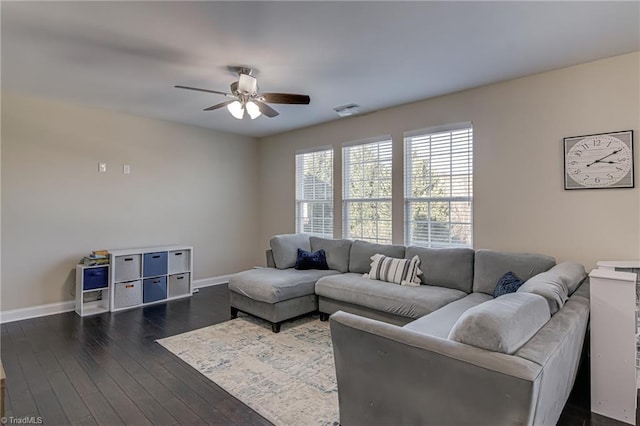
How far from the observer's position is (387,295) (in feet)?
10.6

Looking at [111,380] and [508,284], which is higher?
[508,284]

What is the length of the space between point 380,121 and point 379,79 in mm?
1151

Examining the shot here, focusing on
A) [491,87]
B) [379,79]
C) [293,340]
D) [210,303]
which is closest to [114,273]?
[210,303]

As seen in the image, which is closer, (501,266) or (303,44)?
(303,44)

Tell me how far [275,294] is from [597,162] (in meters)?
3.34

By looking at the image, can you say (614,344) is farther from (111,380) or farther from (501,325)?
(111,380)

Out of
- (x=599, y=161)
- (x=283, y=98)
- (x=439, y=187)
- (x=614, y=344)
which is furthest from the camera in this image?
(x=439, y=187)

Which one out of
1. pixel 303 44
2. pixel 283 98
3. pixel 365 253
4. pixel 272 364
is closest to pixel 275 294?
pixel 272 364

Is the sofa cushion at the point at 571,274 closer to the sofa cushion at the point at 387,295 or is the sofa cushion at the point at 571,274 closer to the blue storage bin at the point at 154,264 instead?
the sofa cushion at the point at 387,295

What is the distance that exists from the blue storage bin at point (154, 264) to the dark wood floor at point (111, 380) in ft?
2.77

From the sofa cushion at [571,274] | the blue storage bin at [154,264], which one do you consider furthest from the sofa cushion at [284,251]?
the sofa cushion at [571,274]

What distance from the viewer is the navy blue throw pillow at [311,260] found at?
4.35 meters

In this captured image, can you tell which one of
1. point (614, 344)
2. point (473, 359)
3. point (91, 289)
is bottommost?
point (91, 289)

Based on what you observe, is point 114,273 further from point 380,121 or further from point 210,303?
point 380,121
